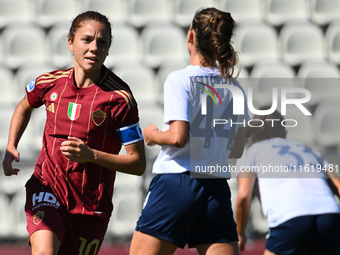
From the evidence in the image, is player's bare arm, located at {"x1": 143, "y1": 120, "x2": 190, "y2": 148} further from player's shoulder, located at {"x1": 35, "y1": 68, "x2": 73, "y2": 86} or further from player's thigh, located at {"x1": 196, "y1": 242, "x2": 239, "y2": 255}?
player's shoulder, located at {"x1": 35, "y1": 68, "x2": 73, "y2": 86}

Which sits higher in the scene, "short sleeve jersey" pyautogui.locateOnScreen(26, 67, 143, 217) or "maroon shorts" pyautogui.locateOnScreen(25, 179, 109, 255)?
"short sleeve jersey" pyautogui.locateOnScreen(26, 67, 143, 217)

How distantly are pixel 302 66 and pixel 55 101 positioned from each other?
545 cm

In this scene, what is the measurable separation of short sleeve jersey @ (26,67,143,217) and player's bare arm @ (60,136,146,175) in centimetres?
8

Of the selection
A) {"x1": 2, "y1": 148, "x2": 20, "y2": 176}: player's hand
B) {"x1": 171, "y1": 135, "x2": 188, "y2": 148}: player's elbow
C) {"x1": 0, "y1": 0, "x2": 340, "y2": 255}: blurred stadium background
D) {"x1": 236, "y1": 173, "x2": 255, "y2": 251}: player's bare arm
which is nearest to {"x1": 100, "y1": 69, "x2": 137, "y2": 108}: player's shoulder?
{"x1": 171, "y1": 135, "x2": 188, "y2": 148}: player's elbow

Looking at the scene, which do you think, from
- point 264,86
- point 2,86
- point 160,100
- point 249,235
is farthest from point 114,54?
point 249,235

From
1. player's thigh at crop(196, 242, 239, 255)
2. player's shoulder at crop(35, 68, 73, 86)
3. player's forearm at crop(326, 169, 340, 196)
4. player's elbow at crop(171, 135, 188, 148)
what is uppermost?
player's shoulder at crop(35, 68, 73, 86)

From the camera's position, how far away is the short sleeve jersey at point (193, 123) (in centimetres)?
322

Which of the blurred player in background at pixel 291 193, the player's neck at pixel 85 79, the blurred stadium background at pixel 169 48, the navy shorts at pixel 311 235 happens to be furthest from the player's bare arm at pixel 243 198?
the blurred stadium background at pixel 169 48

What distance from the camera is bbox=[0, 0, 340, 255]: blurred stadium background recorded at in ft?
26.0

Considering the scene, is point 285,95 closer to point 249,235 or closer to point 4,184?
point 249,235

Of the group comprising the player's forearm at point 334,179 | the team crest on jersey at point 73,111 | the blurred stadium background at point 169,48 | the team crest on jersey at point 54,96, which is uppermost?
the blurred stadium background at point 169,48

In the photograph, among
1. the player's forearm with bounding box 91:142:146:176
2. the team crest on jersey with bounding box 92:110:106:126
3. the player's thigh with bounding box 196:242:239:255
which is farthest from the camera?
the team crest on jersey with bounding box 92:110:106:126

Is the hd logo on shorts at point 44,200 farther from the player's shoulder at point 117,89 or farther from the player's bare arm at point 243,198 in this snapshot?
the player's bare arm at point 243,198

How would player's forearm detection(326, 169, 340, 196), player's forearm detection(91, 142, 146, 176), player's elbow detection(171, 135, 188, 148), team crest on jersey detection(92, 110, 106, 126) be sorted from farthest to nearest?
player's forearm detection(326, 169, 340, 196) → team crest on jersey detection(92, 110, 106, 126) → player's forearm detection(91, 142, 146, 176) → player's elbow detection(171, 135, 188, 148)
